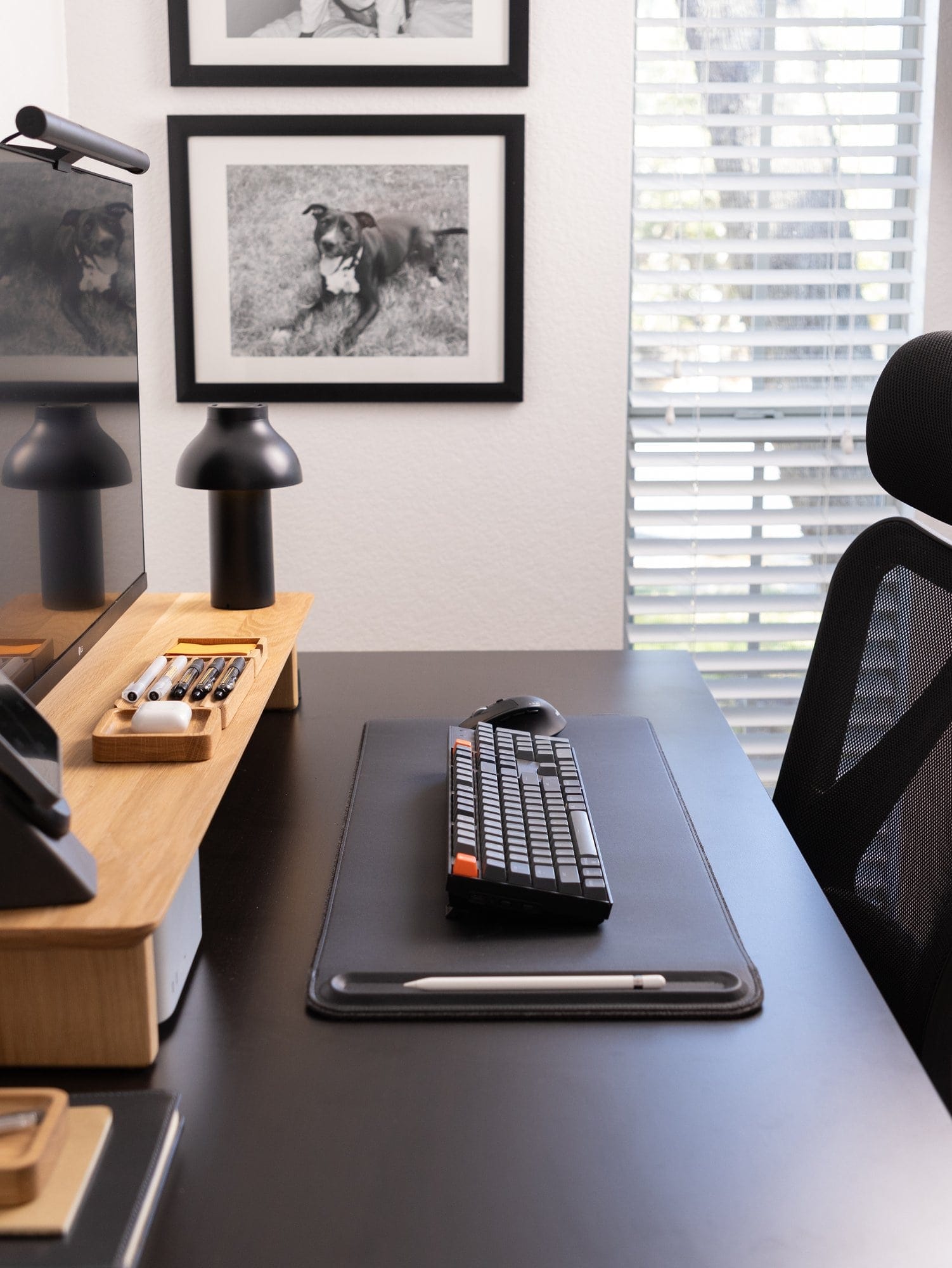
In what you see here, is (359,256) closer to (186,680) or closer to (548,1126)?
(186,680)

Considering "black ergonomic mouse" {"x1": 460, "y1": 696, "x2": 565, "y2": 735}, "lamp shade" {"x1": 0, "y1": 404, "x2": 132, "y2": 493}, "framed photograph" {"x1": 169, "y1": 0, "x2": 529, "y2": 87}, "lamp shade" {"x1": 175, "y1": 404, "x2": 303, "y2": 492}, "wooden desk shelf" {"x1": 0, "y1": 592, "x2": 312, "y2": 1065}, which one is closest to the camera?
"wooden desk shelf" {"x1": 0, "y1": 592, "x2": 312, "y2": 1065}

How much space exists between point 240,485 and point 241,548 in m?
0.10

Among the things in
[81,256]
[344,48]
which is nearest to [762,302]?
[344,48]

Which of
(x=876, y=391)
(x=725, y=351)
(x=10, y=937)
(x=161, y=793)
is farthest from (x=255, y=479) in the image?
(x=725, y=351)

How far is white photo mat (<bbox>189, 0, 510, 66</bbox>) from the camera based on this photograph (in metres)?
2.19

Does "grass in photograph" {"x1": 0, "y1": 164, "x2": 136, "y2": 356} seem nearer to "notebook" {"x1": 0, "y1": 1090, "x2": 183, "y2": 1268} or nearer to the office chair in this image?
"notebook" {"x1": 0, "y1": 1090, "x2": 183, "y2": 1268}

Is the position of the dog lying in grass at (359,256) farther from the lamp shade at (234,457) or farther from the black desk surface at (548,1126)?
the black desk surface at (548,1126)

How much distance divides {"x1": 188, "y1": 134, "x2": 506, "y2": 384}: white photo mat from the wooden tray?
1831 mm

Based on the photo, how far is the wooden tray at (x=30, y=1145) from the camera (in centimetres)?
60

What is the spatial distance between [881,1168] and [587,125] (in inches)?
79.2

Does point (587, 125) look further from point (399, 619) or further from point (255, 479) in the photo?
point (255, 479)

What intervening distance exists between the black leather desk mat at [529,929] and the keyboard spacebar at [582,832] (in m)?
0.04

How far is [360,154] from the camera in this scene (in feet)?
7.38

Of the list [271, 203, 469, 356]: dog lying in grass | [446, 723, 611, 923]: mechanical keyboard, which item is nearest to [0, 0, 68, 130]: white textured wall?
[271, 203, 469, 356]: dog lying in grass
